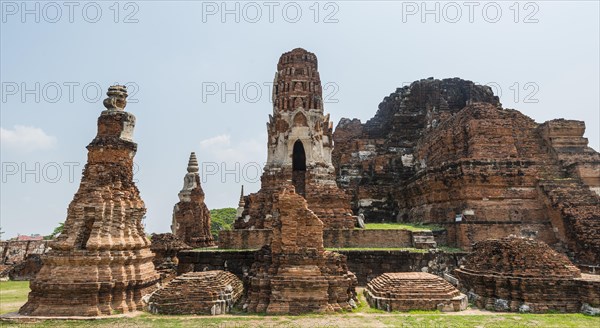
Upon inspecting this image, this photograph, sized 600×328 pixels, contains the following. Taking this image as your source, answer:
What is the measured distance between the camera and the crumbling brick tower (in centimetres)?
1900

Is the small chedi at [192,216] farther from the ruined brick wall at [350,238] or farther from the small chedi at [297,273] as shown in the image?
the small chedi at [297,273]

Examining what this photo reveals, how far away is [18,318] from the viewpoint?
1076cm

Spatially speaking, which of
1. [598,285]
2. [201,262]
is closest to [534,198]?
[598,285]

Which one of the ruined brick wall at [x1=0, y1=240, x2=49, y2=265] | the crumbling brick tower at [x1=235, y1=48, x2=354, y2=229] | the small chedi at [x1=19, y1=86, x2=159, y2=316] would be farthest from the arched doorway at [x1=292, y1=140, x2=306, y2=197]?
the ruined brick wall at [x1=0, y1=240, x2=49, y2=265]

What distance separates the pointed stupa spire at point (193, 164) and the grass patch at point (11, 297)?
413 inches

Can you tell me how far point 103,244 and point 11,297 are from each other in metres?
7.47

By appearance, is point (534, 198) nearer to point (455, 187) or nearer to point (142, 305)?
point (455, 187)

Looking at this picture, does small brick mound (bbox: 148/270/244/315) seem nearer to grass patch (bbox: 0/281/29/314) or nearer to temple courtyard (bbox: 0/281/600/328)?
temple courtyard (bbox: 0/281/600/328)

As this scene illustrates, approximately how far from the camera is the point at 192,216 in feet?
80.5

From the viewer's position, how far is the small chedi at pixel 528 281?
1144cm

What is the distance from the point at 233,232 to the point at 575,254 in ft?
46.4

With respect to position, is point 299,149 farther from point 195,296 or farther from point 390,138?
point 195,296

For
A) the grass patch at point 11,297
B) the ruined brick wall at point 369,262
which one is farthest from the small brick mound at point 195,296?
the grass patch at point 11,297

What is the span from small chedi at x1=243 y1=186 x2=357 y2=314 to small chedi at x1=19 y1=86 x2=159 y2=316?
3601mm
